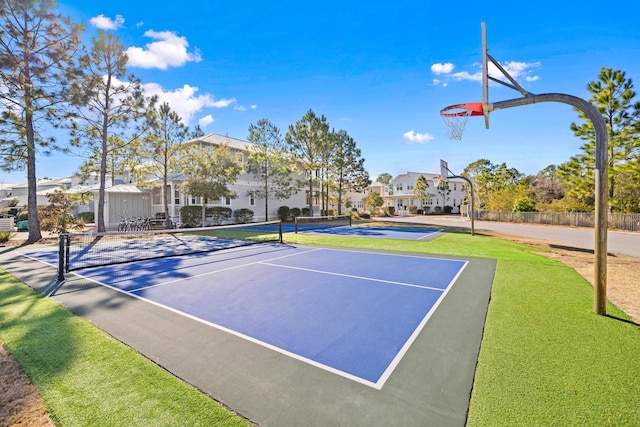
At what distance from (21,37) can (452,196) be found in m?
65.1

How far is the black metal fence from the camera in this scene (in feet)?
74.5

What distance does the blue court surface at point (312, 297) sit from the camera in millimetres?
4051

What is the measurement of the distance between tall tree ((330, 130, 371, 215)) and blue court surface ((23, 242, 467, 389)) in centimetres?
2475

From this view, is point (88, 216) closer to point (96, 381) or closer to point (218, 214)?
point (218, 214)

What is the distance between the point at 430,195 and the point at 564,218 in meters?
31.6

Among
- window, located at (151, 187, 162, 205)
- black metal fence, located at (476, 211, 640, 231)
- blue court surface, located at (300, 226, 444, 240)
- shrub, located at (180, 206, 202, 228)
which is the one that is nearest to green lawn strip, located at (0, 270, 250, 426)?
blue court surface, located at (300, 226, 444, 240)

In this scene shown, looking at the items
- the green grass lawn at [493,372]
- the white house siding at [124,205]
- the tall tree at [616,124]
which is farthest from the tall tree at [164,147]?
the tall tree at [616,124]

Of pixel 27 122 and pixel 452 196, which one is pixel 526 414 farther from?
pixel 452 196

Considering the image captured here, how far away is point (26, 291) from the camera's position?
6785mm

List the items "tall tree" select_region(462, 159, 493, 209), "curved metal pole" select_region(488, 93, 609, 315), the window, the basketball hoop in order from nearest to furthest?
"curved metal pole" select_region(488, 93, 609, 315), the basketball hoop, the window, "tall tree" select_region(462, 159, 493, 209)

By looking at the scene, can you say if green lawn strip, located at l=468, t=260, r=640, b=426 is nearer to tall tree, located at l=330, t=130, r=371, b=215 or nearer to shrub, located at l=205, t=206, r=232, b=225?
shrub, located at l=205, t=206, r=232, b=225

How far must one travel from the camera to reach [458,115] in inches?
306

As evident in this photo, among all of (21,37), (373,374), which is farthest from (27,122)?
(373,374)

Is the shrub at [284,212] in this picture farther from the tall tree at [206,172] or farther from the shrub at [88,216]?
the shrub at [88,216]
